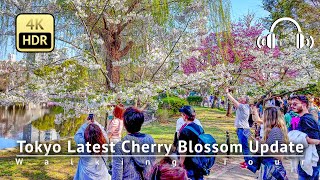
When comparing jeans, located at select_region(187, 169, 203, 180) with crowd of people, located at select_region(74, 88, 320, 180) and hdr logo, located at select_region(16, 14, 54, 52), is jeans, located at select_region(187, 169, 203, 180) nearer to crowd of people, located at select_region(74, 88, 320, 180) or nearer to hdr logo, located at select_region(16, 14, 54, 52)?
crowd of people, located at select_region(74, 88, 320, 180)

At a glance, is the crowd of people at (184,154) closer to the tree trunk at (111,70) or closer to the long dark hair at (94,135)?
the long dark hair at (94,135)

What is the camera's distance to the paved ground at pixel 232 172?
4428mm

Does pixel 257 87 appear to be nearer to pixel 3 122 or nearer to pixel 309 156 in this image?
pixel 309 156

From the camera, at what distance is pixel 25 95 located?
387 cm

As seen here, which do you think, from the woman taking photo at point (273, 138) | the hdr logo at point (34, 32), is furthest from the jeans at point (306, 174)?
the hdr logo at point (34, 32)

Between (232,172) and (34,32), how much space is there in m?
3.47

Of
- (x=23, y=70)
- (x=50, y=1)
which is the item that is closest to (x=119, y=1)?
(x=50, y=1)

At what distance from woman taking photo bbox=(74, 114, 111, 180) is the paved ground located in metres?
2.01

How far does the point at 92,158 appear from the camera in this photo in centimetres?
275

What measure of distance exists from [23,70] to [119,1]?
4.67 feet

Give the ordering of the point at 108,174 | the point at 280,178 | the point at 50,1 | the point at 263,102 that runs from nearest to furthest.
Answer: the point at 280,178
the point at 108,174
the point at 50,1
the point at 263,102

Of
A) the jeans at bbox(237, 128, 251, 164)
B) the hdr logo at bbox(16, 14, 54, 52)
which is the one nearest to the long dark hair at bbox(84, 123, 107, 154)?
the hdr logo at bbox(16, 14, 54, 52)

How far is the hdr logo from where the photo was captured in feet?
8.63

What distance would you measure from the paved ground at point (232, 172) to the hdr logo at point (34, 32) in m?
2.84
